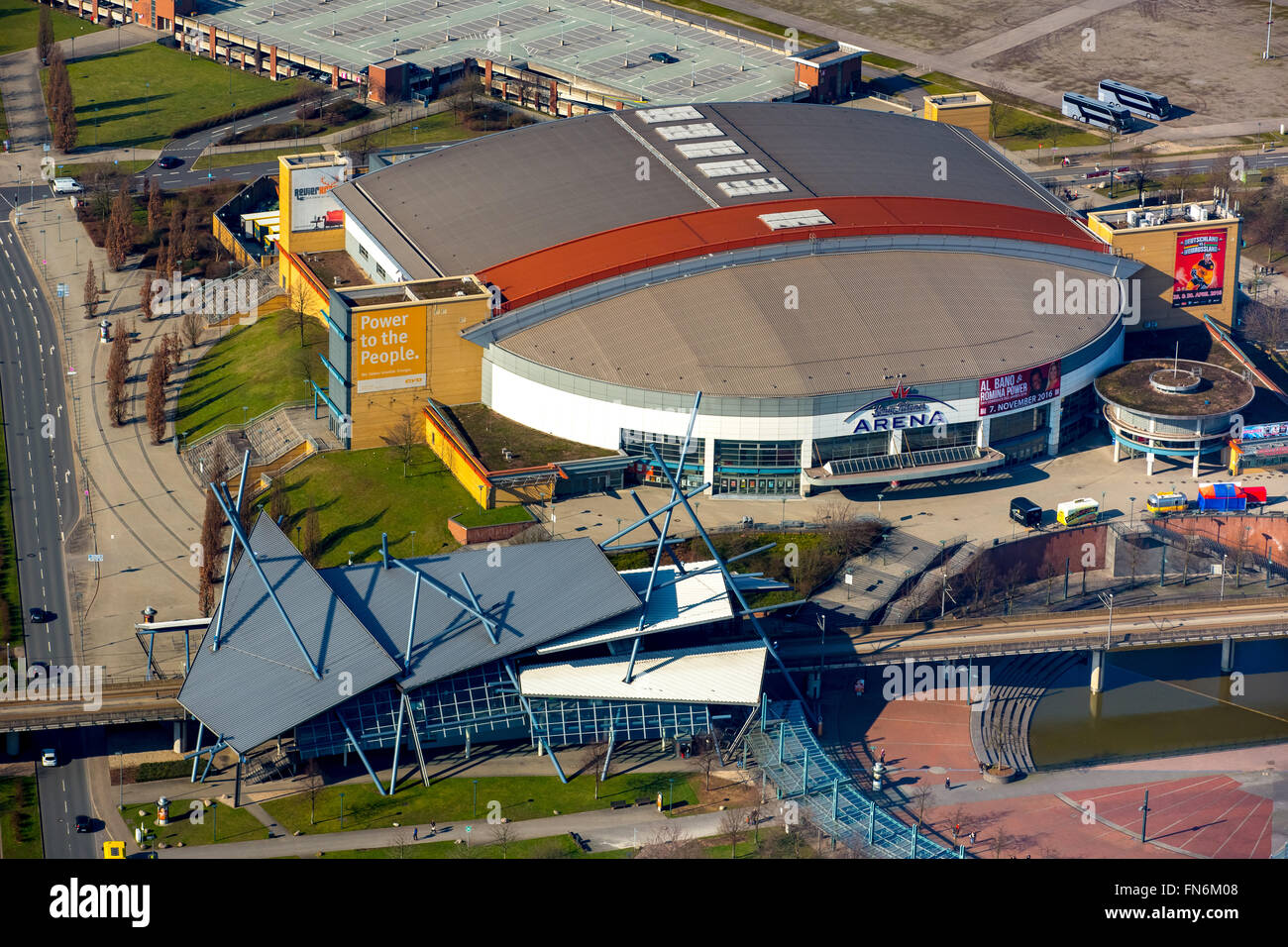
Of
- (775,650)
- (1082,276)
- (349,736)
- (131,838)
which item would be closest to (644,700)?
(775,650)

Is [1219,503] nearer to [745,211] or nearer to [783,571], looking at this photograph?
[783,571]

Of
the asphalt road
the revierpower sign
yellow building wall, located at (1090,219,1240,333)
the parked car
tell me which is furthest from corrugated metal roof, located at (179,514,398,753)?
yellow building wall, located at (1090,219,1240,333)

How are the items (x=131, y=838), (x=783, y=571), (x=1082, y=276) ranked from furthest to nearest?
(x=1082, y=276) < (x=783, y=571) < (x=131, y=838)

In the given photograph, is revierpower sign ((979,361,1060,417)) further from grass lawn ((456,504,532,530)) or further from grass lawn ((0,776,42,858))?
grass lawn ((0,776,42,858))

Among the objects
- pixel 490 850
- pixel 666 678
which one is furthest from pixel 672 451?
pixel 490 850

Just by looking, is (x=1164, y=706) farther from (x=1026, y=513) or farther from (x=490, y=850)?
(x=490, y=850)

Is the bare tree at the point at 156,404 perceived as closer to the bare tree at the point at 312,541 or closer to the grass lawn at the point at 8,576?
the grass lawn at the point at 8,576
